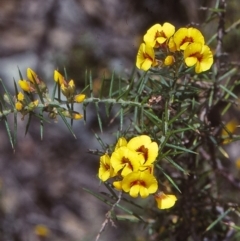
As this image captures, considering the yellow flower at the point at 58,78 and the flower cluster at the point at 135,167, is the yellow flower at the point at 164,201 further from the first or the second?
the yellow flower at the point at 58,78

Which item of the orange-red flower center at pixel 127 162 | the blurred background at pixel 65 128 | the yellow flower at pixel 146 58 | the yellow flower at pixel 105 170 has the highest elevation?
the yellow flower at pixel 146 58

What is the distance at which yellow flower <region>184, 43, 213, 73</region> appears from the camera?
1066 millimetres

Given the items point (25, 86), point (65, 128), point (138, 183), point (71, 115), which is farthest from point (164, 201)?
point (65, 128)

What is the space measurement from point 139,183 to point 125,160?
6 centimetres

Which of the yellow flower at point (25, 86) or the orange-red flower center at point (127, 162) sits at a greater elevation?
the yellow flower at point (25, 86)

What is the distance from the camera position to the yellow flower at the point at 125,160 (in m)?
1.03

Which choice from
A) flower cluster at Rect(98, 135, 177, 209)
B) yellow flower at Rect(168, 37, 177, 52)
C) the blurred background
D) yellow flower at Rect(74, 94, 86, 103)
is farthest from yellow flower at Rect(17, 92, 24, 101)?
the blurred background

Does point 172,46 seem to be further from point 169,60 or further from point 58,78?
point 58,78

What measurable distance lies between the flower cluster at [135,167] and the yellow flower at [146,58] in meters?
0.15

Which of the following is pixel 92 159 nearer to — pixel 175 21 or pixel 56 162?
pixel 56 162

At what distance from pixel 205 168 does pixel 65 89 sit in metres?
0.71

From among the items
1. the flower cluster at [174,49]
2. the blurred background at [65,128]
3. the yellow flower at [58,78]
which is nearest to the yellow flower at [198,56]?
the flower cluster at [174,49]

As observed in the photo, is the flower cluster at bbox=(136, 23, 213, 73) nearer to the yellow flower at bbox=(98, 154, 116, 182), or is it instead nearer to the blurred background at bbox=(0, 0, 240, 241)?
the yellow flower at bbox=(98, 154, 116, 182)

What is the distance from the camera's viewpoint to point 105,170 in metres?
1.09
